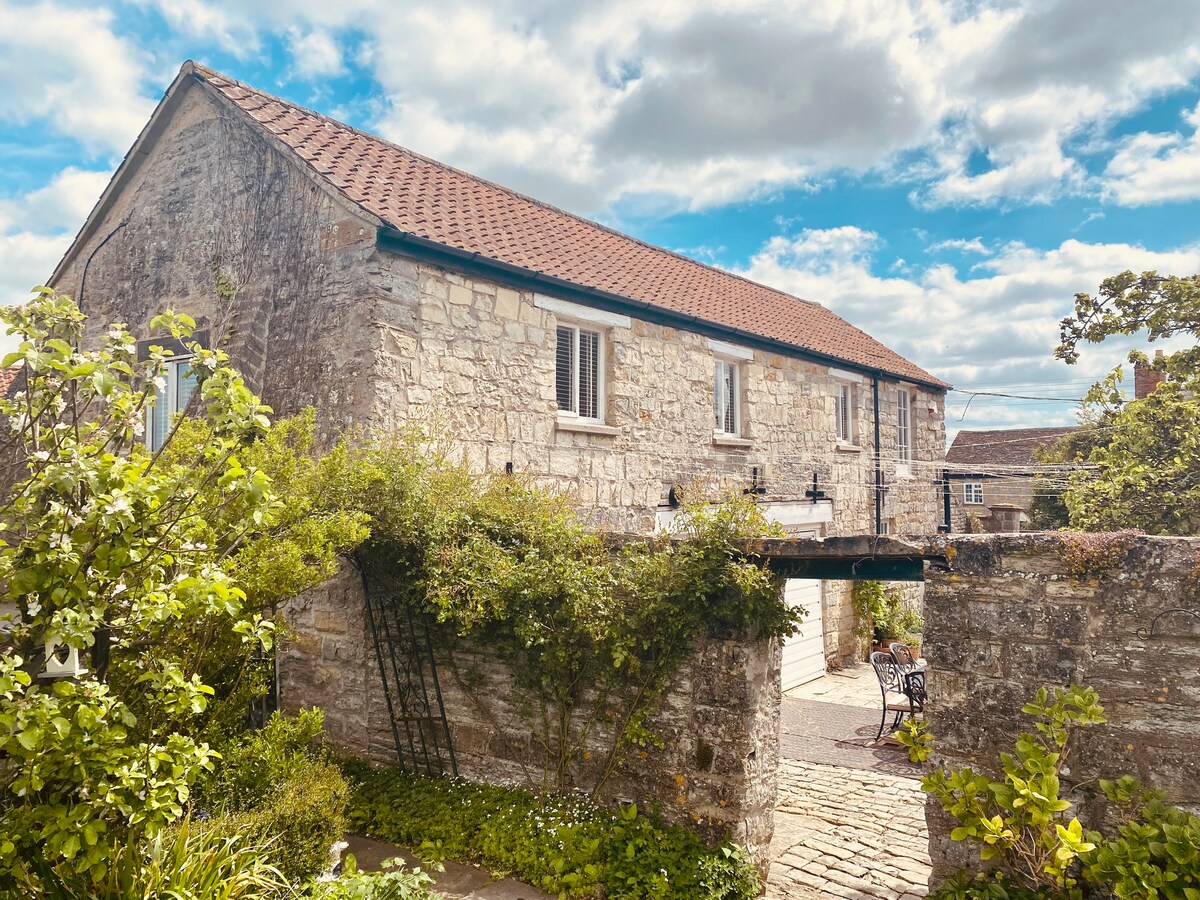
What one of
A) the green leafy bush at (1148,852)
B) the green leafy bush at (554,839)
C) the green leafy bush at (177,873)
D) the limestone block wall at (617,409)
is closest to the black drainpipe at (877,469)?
the limestone block wall at (617,409)

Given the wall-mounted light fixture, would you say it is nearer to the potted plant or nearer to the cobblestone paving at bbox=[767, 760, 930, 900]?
the cobblestone paving at bbox=[767, 760, 930, 900]

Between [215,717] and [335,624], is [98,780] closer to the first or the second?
[215,717]

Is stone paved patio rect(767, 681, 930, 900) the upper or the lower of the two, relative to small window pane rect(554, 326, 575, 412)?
lower

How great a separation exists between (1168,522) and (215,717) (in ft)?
29.7

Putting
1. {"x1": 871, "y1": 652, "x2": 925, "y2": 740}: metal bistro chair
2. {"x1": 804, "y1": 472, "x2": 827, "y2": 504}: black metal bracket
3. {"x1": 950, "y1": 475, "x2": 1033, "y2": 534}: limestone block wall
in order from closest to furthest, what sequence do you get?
{"x1": 871, "y1": 652, "x2": 925, "y2": 740}: metal bistro chair → {"x1": 804, "y1": 472, "x2": 827, "y2": 504}: black metal bracket → {"x1": 950, "y1": 475, "x2": 1033, "y2": 534}: limestone block wall

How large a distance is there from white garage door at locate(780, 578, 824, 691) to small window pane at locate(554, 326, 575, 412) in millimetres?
5240

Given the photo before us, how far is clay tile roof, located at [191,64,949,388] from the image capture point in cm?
921

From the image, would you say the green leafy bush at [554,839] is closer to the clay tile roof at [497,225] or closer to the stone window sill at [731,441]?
the clay tile roof at [497,225]

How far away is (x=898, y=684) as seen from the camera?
33.8 feet

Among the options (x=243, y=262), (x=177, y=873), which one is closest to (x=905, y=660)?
(x=177, y=873)

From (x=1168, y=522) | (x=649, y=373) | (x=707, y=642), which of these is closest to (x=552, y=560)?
(x=707, y=642)

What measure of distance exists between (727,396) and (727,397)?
0.6 inches

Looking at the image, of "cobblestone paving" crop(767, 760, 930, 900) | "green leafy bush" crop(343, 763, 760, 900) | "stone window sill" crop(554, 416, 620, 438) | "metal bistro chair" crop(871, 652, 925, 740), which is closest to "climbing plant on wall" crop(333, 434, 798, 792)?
"green leafy bush" crop(343, 763, 760, 900)

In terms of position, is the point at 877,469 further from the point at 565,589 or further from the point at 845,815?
the point at 565,589
